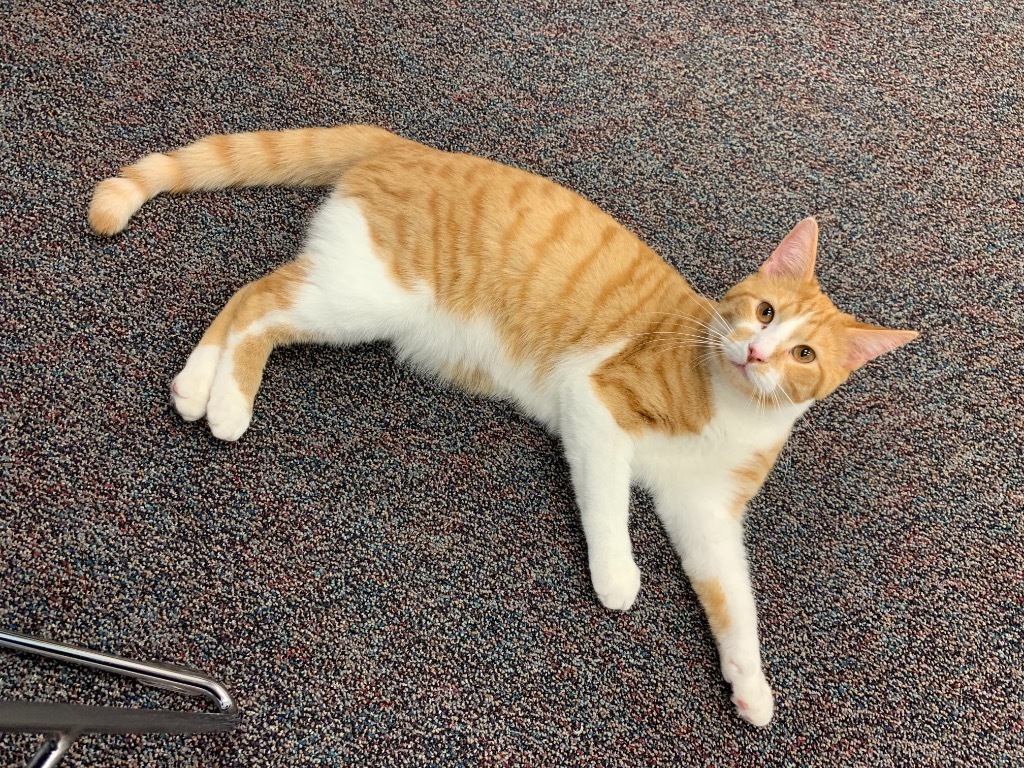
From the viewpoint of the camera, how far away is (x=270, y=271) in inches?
59.7

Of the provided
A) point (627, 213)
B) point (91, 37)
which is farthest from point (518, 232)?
point (91, 37)

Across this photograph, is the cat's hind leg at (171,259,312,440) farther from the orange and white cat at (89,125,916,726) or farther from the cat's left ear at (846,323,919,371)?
the cat's left ear at (846,323,919,371)

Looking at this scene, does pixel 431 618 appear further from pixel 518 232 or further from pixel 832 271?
pixel 832 271

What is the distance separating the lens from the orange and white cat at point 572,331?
127cm

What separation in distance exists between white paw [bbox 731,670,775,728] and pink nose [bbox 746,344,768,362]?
0.52 m

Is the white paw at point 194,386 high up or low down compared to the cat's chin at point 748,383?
up

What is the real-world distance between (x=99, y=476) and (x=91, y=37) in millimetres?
1071

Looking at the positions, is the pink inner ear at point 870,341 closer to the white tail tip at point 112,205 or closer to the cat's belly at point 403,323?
the cat's belly at point 403,323

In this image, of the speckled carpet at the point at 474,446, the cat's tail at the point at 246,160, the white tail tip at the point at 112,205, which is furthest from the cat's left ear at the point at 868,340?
the white tail tip at the point at 112,205

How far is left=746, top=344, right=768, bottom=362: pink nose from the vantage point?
1.19m

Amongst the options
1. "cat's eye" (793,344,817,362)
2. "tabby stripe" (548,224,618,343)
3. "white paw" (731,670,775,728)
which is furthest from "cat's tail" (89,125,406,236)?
"white paw" (731,670,775,728)

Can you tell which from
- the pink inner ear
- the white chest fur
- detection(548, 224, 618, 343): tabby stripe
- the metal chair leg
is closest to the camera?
the metal chair leg

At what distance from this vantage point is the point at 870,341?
1.21 meters

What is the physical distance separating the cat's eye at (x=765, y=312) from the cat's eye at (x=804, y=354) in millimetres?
73
